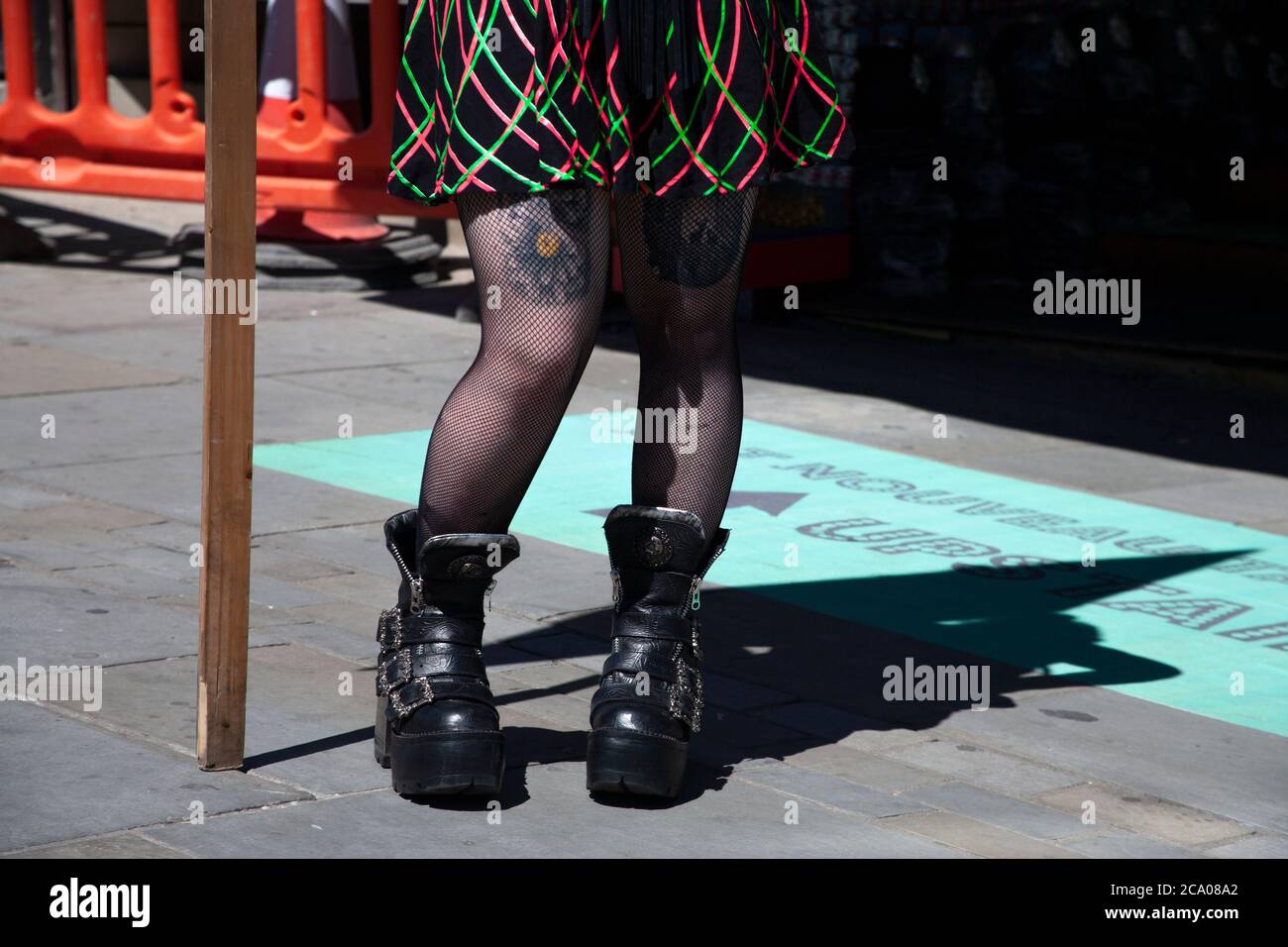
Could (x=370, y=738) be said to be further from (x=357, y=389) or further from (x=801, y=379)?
(x=801, y=379)

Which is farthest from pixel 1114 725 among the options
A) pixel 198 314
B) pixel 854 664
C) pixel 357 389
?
pixel 198 314

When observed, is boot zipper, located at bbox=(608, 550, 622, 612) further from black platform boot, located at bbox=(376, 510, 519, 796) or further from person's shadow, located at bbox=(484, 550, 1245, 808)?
person's shadow, located at bbox=(484, 550, 1245, 808)

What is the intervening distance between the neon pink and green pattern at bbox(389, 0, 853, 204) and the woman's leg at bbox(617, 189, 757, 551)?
0.24 ft

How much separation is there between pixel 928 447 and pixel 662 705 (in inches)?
142

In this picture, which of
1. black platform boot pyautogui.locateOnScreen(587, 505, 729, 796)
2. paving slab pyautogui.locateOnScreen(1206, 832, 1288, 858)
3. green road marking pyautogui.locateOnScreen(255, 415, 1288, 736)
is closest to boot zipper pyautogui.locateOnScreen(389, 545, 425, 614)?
black platform boot pyautogui.locateOnScreen(587, 505, 729, 796)

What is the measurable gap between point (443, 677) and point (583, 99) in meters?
0.96

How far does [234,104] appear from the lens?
119 inches

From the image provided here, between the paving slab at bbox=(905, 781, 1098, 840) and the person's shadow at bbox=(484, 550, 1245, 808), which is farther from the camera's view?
the person's shadow at bbox=(484, 550, 1245, 808)

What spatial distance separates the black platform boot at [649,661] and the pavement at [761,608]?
8 centimetres

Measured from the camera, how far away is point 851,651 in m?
4.21

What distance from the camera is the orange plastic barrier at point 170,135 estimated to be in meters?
9.41

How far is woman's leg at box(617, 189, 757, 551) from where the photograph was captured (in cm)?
320

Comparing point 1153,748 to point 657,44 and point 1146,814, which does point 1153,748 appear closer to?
point 1146,814

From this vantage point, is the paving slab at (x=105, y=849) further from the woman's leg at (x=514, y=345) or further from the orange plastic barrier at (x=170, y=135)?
the orange plastic barrier at (x=170, y=135)
